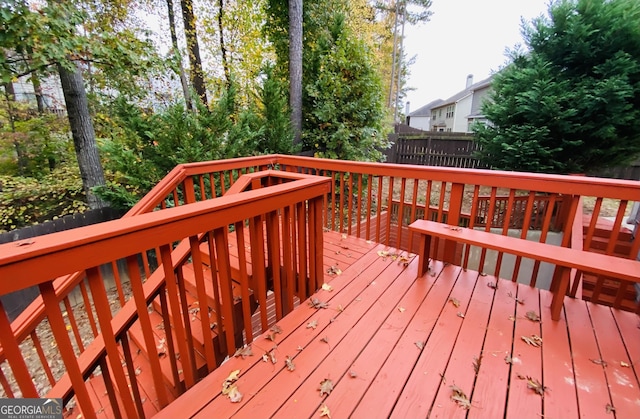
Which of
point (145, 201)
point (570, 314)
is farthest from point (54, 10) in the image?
point (570, 314)

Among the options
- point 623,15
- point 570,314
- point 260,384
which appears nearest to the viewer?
point 260,384

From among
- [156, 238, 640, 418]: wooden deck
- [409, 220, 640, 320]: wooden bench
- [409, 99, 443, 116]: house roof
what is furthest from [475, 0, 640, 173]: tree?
[409, 99, 443, 116]: house roof

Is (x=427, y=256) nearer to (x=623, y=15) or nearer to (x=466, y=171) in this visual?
(x=466, y=171)

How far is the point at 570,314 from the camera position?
1.97 m

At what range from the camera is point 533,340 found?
1732mm

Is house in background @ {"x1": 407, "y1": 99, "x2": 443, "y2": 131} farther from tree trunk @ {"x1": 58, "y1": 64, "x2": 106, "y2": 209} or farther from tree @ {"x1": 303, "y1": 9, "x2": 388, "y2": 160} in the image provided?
tree trunk @ {"x1": 58, "y1": 64, "x2": 106, "y2": 209}

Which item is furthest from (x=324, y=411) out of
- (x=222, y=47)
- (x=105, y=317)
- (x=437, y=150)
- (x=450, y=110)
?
(x=450, y=110)

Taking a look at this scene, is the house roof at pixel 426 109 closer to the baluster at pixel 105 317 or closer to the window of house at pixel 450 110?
the window of house at pixel 450 110

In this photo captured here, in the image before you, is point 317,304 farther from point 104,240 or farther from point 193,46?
point 193,46

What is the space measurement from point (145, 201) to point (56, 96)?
6930mm

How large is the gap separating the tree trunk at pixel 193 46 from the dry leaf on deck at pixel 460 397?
856cm

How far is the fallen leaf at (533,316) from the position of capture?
191 centimetres
